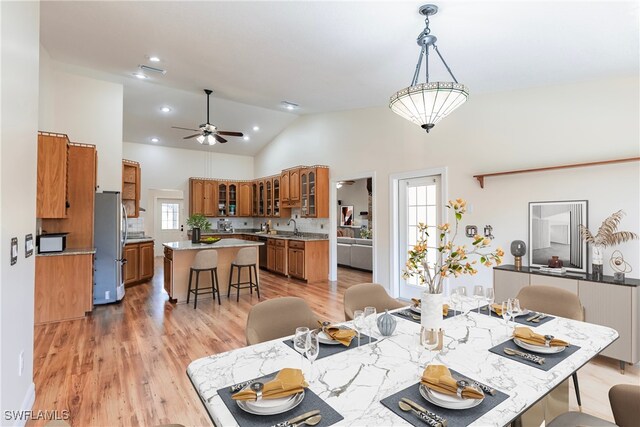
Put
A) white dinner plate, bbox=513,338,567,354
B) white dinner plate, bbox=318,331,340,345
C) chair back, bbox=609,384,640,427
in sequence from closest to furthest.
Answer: chair back, bbox=609,384,640,427, white dinner plate, bbox=513,338,567,354, white dinner plate, bbox=318,331,340,345

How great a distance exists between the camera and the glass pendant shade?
2053 millimetres

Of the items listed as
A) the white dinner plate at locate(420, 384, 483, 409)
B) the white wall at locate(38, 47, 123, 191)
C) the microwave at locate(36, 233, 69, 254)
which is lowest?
the white dinner plate at locate(420, 384, 483, 409)

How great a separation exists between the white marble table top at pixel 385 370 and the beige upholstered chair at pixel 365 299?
593mm

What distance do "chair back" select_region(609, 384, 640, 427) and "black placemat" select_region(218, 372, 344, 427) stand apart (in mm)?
1257

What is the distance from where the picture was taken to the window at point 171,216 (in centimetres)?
959

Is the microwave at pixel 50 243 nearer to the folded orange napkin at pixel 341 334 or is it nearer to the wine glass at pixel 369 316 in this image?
the folded orange napkin at pixel 341 334

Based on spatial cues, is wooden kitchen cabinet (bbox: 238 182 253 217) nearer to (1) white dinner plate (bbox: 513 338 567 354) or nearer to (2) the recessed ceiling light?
A: (2) the recessed ceiling light

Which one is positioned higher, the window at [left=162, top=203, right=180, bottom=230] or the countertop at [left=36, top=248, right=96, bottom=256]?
the window at [left=162, top=203, right=180, bottom=230]

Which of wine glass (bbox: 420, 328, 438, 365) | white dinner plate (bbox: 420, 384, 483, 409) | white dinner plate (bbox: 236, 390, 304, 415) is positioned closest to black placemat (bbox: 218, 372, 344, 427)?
white dinner plate (bbox: 236, 390, 304, 415)

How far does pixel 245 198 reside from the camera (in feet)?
32.0

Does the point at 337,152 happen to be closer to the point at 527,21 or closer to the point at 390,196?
the point at 390,196

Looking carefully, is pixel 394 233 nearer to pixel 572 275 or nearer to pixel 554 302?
pixel 572 275

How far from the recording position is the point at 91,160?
4684 millimetres

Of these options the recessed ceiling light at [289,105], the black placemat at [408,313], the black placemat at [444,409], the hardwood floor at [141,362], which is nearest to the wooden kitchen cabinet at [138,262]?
the hardwood floor at [141,362]
